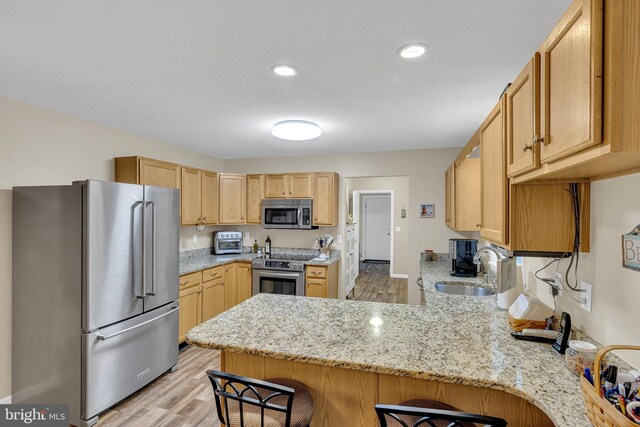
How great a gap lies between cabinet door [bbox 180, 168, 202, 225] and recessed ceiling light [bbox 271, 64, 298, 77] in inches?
93.8

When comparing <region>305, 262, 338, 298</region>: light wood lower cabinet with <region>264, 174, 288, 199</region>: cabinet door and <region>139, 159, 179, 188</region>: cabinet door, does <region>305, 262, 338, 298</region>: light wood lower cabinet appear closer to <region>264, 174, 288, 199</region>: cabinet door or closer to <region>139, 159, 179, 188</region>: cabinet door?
<region>264, 174, 288, 199</region>: cabinet door

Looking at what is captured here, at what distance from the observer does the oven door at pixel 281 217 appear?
4.55 meters

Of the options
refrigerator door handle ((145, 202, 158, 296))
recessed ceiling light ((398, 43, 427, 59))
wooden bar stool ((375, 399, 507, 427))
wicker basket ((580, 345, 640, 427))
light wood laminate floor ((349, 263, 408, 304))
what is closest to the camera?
wicker basket ((580, 345, 640, 427))

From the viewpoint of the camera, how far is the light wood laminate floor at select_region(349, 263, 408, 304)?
5.67 m

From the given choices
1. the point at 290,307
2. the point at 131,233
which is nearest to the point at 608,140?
the point at 290,307

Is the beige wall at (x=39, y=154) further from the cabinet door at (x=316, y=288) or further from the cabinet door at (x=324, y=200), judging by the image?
the cabinet door at (x=316, y=288)

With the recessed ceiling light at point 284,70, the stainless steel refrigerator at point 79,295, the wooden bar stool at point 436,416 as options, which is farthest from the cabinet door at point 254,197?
the wooden bar stool at point 436,416

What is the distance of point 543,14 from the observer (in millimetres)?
1406

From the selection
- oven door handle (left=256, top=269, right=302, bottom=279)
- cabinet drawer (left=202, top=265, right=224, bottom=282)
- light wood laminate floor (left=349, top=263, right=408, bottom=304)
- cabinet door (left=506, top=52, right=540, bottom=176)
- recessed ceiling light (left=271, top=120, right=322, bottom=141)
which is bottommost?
light wood laminate floor (left=349, top=263, right=408, bottom=304)

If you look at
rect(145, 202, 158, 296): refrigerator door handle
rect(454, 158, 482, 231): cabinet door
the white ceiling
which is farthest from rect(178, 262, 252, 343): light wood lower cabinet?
rect(454, 158, 482, 231): cabinet door

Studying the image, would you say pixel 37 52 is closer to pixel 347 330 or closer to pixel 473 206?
pixel 347 330

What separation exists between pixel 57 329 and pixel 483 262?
153 inches

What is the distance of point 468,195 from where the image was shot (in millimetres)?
2951

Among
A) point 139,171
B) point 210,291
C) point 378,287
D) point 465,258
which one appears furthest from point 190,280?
point 378,287
